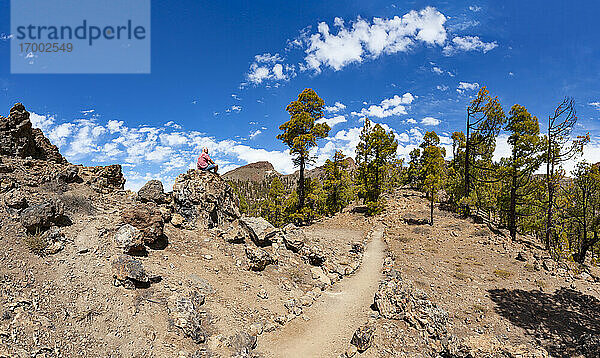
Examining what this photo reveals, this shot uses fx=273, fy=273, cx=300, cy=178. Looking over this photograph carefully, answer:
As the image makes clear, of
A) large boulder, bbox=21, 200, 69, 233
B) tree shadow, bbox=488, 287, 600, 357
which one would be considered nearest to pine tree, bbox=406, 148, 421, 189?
tree shadow, bbox=488, 287, 600, 357

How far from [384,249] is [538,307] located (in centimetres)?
1046

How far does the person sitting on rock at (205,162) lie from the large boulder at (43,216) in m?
7.50

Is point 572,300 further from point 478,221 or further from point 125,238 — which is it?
point 125,238

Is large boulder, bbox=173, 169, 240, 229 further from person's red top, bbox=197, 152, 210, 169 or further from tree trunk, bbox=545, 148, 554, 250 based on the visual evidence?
tree trunk, bbox=545, 148, 554, 250

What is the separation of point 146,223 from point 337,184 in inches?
1028

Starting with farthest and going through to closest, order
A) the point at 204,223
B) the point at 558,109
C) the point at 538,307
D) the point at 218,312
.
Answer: the point at 558,109, the point at 204,223, the point at 538,307, the point at 218,312

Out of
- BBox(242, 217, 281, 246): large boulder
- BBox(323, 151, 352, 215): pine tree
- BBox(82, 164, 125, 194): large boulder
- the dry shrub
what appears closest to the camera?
the dry shrub

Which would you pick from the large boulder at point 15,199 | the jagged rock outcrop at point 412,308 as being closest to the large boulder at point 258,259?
the jagged rock outcrop at point 412,308

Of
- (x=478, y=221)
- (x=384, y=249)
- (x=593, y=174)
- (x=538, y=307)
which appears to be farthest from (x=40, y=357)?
(x=478, y=221)

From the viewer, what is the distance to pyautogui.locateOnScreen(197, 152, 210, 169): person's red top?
17828mm

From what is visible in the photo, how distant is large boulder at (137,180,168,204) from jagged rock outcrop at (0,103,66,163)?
5.34 m

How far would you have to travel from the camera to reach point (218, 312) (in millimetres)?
11023

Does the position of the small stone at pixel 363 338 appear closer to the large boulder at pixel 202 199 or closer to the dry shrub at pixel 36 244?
the large boulder at pixel 202 199

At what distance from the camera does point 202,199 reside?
16.7m
